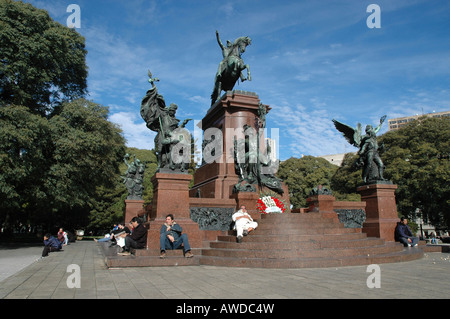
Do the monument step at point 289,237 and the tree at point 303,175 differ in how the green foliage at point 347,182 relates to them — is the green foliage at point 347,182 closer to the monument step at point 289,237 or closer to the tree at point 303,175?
the tree at point 303,175

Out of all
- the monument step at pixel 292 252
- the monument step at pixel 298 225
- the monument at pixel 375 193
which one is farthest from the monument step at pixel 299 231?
the monument at pixel 375 193

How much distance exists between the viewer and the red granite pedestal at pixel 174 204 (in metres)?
10.6

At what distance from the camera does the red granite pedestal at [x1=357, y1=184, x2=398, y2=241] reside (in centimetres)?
1306

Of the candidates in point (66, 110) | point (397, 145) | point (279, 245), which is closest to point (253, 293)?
point (279, 245)

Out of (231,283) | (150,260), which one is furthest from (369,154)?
(231,283)

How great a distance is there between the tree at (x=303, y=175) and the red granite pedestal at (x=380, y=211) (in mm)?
30197

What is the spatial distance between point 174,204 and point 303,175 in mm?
39930

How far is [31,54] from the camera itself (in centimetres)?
2075

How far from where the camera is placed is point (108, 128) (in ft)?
83.6

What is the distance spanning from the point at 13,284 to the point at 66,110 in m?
18.6

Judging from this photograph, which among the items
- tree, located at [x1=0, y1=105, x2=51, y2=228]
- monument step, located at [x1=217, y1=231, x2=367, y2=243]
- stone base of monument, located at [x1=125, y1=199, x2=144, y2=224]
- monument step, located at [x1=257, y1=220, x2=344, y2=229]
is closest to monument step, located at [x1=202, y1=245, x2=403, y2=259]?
monument step, located at [x1=217, y1=231, x2=367, y2=243]

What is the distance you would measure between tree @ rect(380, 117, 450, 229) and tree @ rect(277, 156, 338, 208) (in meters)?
11.2
